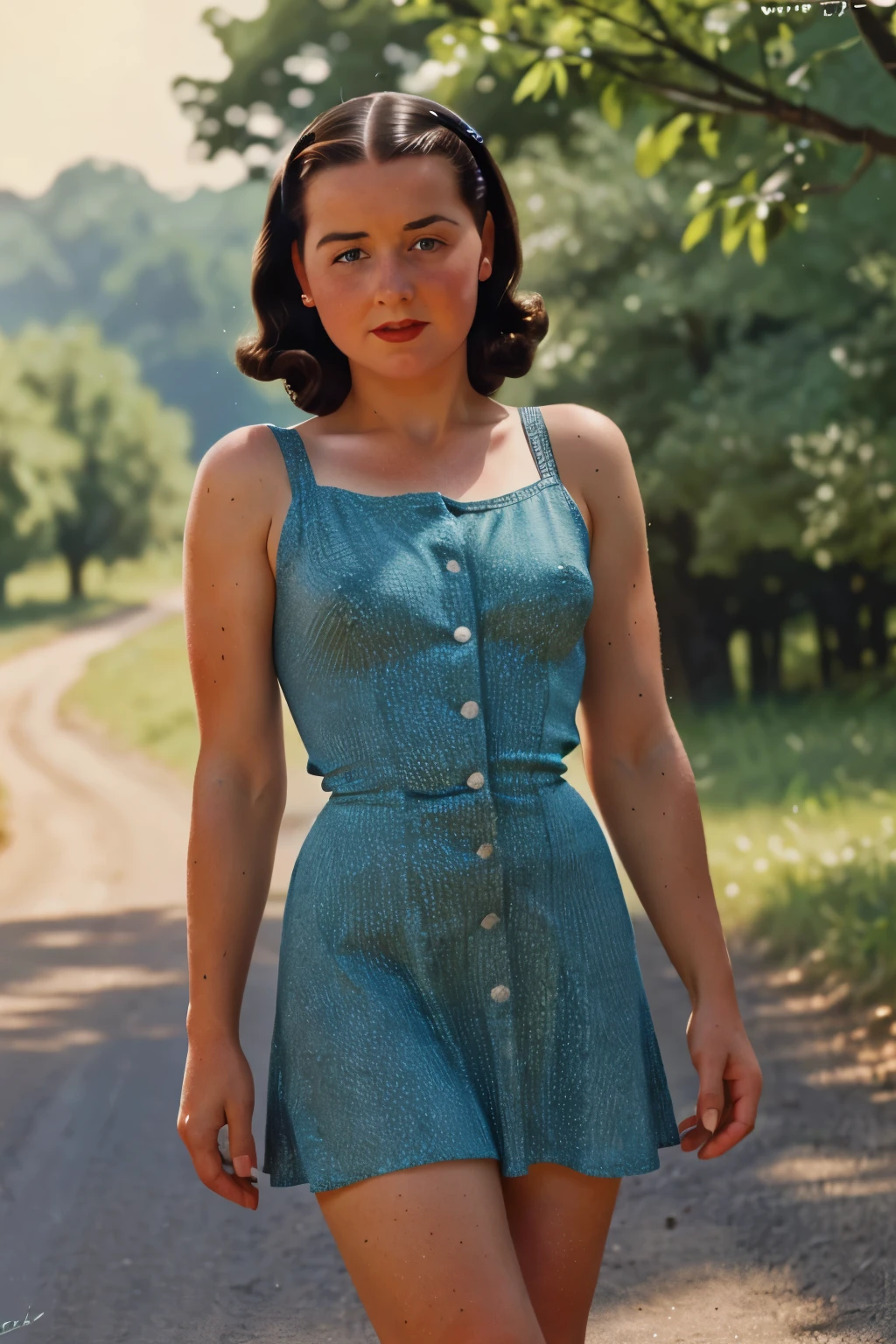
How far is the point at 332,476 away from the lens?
6.68 feet

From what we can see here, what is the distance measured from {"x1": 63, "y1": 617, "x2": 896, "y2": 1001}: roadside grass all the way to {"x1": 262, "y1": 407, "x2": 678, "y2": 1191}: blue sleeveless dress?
14.3ft

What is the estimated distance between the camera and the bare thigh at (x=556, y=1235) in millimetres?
1935

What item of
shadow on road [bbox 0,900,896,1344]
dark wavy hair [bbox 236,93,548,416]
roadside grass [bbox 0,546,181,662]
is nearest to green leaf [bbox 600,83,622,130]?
dark wavy hair [bbox 236,93,548,416]

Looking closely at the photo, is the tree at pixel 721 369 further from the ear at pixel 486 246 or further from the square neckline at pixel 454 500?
the square neckline at pixel 454 500

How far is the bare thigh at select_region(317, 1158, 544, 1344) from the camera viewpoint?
1.76 meters

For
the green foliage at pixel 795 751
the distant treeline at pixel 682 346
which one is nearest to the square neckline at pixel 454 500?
the distant treeline at pixel 682 346

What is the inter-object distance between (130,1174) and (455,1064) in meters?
3.98

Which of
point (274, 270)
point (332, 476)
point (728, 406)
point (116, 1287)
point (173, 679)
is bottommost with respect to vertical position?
point (173, 679)

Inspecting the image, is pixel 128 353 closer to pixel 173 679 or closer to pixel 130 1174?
pixel 173 679

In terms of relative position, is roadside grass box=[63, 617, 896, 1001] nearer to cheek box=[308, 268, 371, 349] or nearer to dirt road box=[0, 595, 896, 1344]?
dirt road box=[0, 595, 896, 1344]

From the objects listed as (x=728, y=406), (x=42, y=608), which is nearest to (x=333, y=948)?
(x=728, y=406)

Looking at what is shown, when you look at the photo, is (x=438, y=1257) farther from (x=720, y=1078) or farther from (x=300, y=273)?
(x=300, y=273)

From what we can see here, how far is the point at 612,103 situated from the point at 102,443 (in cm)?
1337

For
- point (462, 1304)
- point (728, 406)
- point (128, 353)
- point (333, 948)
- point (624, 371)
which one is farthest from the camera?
point (128, 353)
